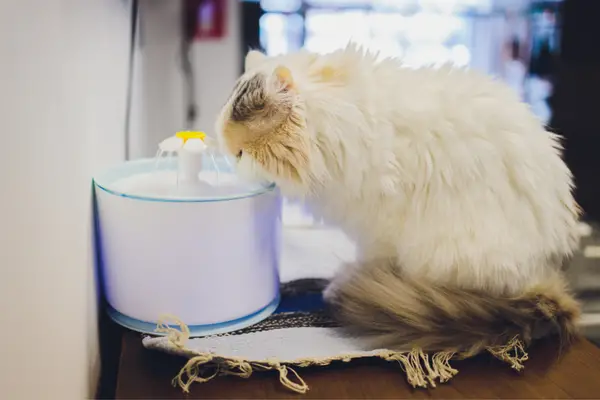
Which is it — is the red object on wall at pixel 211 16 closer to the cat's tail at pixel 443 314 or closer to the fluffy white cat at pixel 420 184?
the fluffy white cat at pixel 420 184

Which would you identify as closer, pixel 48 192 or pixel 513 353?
pixel 48 192

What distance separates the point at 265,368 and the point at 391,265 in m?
0.22

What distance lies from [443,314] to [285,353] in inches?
7.4

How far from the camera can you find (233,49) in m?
2.40

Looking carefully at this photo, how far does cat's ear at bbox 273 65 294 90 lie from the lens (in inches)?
27.0

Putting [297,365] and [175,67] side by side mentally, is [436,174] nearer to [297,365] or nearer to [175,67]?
[297,365]

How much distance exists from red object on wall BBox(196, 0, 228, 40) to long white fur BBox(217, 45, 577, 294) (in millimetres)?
1715

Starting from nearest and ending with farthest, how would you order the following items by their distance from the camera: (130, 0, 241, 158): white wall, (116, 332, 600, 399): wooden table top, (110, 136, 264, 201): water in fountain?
(116, 332, 600, 399): wooden table top
(110, 136, 264, 201): water in fountain
(130, 0, 241, 158): white wall

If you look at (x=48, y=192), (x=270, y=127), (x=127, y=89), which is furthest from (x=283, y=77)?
(x=127, y=89)

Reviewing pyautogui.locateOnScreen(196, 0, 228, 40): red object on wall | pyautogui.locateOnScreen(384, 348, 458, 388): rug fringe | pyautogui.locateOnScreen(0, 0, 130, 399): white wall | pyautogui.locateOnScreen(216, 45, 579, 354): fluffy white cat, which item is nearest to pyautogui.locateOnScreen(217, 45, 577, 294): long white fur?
pyautogui.locateOnScreen(216, 45, 579, 354): fluffy white cat

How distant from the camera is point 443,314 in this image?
0.66 metres

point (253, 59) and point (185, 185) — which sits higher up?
point (253, 59)

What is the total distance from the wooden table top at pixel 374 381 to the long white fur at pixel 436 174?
103 millimetres

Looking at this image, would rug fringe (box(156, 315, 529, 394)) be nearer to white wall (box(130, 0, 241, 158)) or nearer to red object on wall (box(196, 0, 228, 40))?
white wall (box(130, 0, 241, 158))
